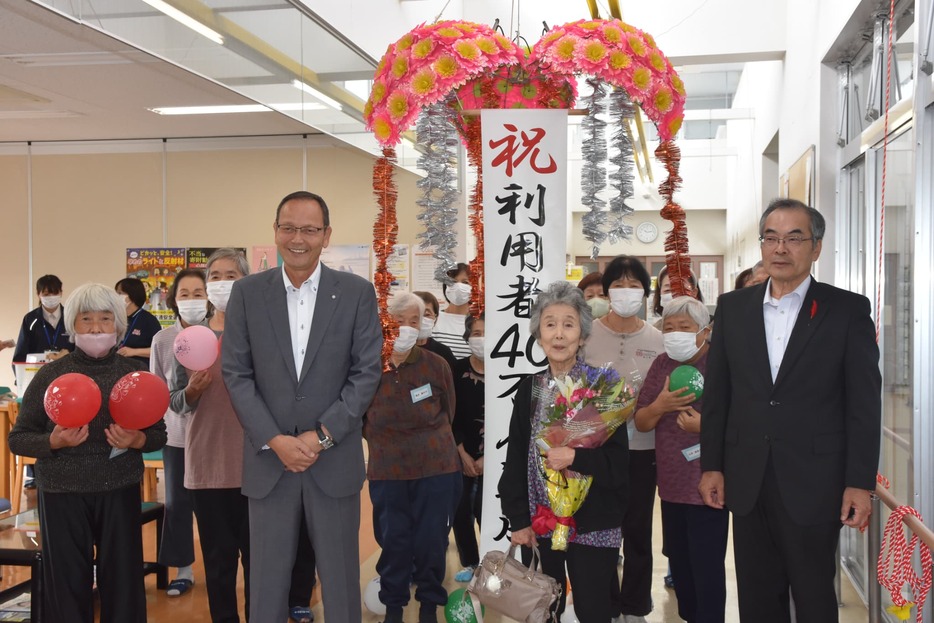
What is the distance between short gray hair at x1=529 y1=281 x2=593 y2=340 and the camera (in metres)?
2.78

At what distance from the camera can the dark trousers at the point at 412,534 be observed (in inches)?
141

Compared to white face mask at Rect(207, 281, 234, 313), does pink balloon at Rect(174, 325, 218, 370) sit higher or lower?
lower

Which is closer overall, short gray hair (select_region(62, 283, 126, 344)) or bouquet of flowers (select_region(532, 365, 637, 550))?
bouquet of flowers (select_region(532, 365, 637, 550))

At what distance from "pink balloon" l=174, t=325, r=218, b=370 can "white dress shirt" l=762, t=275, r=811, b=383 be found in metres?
2.11

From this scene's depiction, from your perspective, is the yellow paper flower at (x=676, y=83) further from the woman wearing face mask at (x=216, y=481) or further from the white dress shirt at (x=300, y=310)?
the woman wearing face mask at (x=216, y=481)

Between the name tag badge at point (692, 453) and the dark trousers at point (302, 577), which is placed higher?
the name tag badge at point (692, 453)

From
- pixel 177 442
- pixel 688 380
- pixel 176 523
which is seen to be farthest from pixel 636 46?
pixel 176 523

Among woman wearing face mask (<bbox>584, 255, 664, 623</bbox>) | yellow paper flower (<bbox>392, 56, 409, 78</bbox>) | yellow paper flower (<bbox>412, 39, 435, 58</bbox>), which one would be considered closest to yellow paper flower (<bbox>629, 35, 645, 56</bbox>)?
yellow paper flower (<bbox>412, 39, 435, 58</bbox>)

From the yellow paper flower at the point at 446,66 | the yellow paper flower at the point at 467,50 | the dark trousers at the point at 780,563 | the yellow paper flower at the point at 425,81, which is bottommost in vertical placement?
the dark trousers at the point at 780,563

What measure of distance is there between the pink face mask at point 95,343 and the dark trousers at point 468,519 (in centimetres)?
199

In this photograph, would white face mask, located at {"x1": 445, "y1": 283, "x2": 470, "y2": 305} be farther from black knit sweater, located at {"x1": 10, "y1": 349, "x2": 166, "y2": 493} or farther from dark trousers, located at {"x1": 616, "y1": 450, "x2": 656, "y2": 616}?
black knit sweater, located at {"x1": 10, "y1": 349, "x2": 166, "y2": 493}

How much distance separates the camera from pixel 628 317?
375 centimetres

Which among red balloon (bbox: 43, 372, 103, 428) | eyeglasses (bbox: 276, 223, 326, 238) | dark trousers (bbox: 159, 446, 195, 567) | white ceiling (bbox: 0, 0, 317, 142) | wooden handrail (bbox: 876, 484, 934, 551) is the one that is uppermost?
white ceiling (bbox: 0, 0, 317, 142)

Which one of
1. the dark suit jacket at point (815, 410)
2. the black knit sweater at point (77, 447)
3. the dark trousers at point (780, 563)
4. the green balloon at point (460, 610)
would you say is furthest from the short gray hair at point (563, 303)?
the black knit sweater at point (77, 447)
